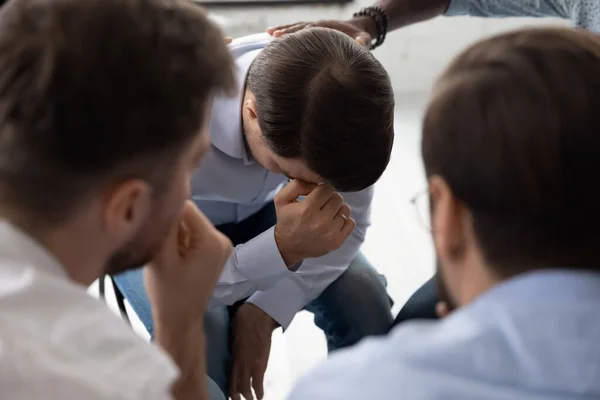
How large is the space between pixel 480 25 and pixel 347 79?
173 cm

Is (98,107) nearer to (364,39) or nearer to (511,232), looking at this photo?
(511,232)

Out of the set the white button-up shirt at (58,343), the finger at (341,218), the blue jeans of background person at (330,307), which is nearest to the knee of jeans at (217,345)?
the blue jeans of background person at (330,307)

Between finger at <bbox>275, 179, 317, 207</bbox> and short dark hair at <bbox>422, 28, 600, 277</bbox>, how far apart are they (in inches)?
18.0

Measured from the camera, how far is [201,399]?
84cm

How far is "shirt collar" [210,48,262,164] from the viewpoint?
42.4 inches

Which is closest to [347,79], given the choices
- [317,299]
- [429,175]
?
[429,175]

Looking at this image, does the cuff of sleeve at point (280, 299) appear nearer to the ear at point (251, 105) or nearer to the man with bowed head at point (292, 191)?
the man with bowed head at point (292, 191)

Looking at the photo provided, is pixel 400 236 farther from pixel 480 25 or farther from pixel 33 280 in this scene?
pixel 33 280

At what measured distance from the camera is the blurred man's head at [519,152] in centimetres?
53

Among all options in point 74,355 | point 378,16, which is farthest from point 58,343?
point 378,16

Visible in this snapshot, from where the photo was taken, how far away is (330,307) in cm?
124

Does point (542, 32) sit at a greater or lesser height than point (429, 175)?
greater

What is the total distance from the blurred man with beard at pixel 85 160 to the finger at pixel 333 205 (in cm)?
41

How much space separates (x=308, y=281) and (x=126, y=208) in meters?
0.61
